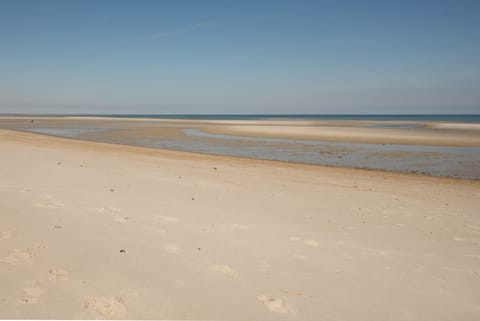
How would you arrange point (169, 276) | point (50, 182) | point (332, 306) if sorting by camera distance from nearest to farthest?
point (332, 306) < point (169, 276) < point (50, 182)

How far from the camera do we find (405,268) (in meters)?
4.09

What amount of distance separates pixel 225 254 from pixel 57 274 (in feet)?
6.00

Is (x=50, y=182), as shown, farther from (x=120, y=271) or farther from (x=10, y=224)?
(x=120, y=271)

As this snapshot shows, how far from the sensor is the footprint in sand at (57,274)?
318 cm

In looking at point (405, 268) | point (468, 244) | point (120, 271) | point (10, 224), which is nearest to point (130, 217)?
point (10, 224)

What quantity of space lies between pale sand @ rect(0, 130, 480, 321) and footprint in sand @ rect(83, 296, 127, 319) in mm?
15

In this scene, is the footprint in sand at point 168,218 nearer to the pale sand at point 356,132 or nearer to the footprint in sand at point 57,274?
the footprint in sand at point 57,274

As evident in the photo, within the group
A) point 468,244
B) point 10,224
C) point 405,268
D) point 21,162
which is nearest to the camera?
point 405,268

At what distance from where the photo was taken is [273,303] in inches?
123

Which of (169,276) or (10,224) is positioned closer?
(169,276)

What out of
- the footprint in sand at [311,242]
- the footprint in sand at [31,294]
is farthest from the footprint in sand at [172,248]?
the footprint in sand at [311,242]

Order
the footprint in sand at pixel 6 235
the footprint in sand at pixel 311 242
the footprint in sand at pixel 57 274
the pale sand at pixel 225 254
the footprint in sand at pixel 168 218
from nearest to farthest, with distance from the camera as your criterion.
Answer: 1. the pale sand at pixel 225 254
2. the footprint in sand at pixel 57 274
3. the footprint in sand at pixel 6 235
4. the footprint in sand at pixel 311 242
5. the footprint in sand at pixel 168 218

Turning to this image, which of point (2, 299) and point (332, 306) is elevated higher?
point (2, 299)

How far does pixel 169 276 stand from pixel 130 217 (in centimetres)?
213
